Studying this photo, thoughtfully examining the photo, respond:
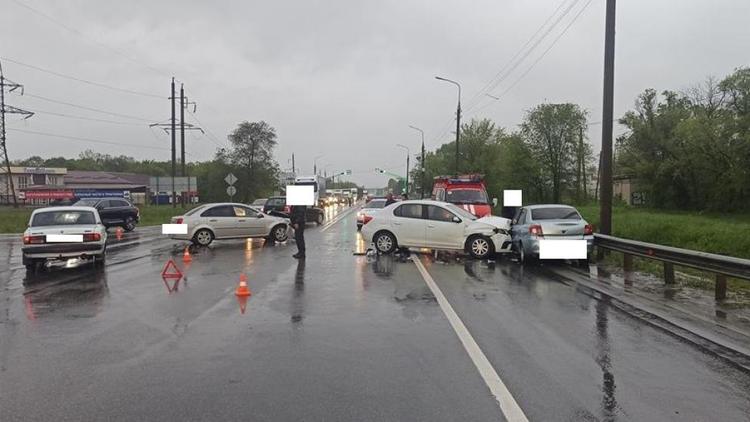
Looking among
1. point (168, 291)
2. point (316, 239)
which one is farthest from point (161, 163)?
point (168, 291)

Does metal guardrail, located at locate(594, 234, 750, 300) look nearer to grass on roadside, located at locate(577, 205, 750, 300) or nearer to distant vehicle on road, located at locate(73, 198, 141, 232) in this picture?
grass on roadside, located at locate(577, 205, 750, 300)

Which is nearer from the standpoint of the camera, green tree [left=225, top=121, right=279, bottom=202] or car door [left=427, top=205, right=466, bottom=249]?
car door [left=427, top=205, right=466, bottom=249]

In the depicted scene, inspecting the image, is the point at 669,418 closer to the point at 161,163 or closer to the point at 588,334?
the point at 588,334

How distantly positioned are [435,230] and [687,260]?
21.6ft

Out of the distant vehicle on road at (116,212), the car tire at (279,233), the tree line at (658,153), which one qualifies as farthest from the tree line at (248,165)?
the car tire at (279,233)

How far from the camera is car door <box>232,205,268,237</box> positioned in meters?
19.9

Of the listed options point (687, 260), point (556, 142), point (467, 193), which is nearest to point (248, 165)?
point (556, 142)

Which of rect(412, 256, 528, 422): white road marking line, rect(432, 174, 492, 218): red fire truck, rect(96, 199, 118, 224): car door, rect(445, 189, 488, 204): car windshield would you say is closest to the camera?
rect(412, 256, 528, 422): white road marking line

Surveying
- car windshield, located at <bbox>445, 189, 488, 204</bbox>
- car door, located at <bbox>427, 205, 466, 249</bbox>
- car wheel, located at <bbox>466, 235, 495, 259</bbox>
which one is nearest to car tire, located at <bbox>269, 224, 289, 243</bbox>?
car door, located at <bbox>427, 205, 466, 249</bbox>

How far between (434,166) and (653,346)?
72.3 m

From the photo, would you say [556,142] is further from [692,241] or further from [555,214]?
[555,214]

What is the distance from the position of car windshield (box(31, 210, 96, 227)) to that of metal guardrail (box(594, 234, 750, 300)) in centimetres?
1244

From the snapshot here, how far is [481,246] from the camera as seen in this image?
15.4m

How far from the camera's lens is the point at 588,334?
7066 mm
